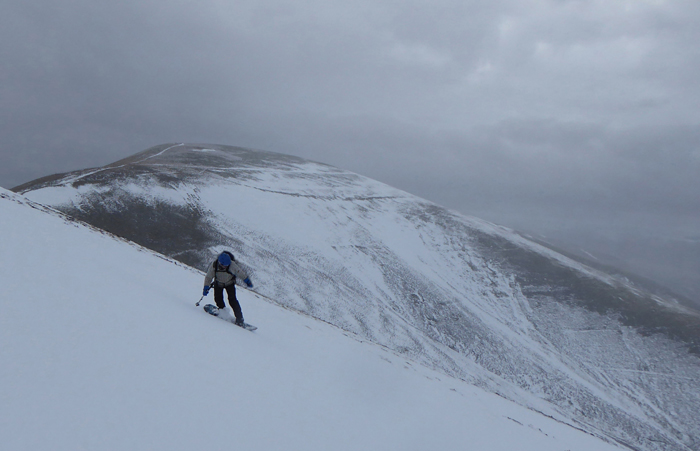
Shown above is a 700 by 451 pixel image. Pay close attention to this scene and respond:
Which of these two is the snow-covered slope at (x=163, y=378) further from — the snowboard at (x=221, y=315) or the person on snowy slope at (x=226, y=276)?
the person on snowy slope at (x=226, y=276)

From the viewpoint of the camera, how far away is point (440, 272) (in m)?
50.1

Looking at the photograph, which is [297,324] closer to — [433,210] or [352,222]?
[352,222]

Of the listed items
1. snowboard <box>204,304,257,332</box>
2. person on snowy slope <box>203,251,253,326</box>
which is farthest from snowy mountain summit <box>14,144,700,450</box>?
person on snowy slope <box>203,251,253,326</box>

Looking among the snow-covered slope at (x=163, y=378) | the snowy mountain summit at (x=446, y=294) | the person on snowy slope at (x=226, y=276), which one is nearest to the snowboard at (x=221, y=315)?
the person on snowy slope at (x=226, y=276)

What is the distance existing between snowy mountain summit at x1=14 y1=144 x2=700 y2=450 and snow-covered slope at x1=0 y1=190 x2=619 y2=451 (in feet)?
44.3

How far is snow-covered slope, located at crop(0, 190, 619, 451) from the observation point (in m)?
4.23

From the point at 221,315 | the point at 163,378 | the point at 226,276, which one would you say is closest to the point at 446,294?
the point at 221,315

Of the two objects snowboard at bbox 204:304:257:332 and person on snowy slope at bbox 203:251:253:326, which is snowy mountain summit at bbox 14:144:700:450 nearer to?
snowboard at bbox 204:304:257:332

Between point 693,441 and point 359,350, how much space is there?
109ft

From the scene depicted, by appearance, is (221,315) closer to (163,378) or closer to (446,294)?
(163,378)

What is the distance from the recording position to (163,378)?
219 inches

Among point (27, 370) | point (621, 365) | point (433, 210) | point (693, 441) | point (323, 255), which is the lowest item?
point (693, 441)

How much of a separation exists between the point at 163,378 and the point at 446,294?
42.3 meters

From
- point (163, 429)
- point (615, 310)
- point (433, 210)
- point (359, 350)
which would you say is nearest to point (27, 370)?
point (163, 429)
